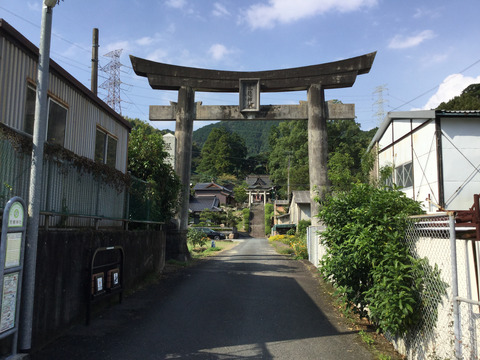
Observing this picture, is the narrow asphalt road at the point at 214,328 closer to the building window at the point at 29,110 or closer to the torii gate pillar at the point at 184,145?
the building window at the point at 29,110

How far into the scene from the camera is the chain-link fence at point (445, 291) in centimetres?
375

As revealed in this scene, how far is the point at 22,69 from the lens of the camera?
6.51 meters

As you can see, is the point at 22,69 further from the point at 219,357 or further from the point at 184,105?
the point at 184,105

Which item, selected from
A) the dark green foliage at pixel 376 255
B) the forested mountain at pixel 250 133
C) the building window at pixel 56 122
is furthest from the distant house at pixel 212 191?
the dark green foliage at pixel 376 255

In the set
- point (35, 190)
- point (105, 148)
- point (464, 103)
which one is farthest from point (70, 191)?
point (464, 103)

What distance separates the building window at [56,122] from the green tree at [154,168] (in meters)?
5.21

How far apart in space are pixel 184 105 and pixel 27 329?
12759 mm

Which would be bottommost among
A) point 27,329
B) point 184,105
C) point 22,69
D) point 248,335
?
point 248,335

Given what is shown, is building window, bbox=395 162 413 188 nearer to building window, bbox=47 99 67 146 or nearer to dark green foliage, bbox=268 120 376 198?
building window, bbox=47 99 67 146

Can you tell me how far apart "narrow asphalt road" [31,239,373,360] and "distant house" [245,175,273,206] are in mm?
63825

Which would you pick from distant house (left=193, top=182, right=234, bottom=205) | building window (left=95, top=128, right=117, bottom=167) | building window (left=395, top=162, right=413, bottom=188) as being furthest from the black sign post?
distant house (left=193, top=182, right=234, bottom=205)

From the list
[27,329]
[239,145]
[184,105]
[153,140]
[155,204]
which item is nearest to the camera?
[27,329]

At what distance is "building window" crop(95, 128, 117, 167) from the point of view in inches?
387

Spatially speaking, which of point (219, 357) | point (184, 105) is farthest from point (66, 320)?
point (184, 105)
